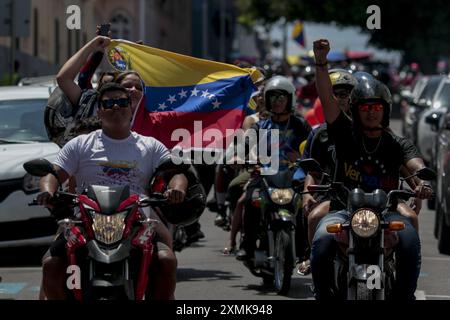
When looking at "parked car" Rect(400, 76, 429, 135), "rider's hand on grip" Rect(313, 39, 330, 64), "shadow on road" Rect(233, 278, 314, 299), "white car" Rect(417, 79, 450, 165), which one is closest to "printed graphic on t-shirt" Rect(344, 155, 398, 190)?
"rider's hand on grip" Rect(313, 39, 330, 64)

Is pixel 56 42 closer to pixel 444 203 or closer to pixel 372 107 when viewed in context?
pixel 444 203

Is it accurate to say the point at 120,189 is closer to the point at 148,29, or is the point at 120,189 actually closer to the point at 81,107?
the point at 81,107

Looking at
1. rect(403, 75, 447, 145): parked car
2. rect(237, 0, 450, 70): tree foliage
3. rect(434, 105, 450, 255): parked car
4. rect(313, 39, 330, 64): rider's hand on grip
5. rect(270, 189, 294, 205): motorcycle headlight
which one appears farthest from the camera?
rect(237, 0, 450, 70): tree foliage

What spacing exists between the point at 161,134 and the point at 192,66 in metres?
0.71

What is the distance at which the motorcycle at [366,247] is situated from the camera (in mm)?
7730

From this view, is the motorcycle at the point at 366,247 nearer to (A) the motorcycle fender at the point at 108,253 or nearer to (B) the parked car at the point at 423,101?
(A) the motorcycle fender at the point at 108,253

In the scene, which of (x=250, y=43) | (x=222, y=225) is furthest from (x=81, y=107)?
(x=250, y=43)

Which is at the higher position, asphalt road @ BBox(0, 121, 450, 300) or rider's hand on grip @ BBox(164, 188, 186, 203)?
rider's hand on grip @ BBox(164, 188, 186, 203)

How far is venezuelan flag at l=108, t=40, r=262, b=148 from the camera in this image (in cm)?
1070

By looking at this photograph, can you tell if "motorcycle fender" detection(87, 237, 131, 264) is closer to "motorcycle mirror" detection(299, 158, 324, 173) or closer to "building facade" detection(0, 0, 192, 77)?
"motorcycle mirror" detection(299, 158, 324, 173)

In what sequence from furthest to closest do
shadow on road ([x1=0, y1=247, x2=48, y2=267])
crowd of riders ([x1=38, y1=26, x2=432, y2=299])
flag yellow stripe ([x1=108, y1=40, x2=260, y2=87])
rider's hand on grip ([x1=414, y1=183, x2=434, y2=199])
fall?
shadow on road ([x1=0, y1=247, x2=48, y2=267]), flag yellow stripe ([x1=108, y1=40, x2=260, y2=87]), rider's hand on grip ([x1=414, y1=183, x2=434, y2=199]), crowd of riders ([x1=38, y1=26, x2=432, y2=299])

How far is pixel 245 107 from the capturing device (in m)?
11.2

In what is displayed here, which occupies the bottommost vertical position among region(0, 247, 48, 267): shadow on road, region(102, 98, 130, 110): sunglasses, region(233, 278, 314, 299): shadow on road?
region(0, 247, 48, 267): shadow on road

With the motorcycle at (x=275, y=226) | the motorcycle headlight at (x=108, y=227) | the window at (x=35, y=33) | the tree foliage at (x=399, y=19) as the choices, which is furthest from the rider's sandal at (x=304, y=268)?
the tree foliage at (x=399, y=19)
